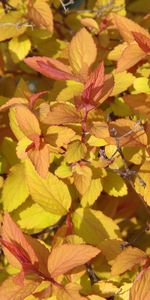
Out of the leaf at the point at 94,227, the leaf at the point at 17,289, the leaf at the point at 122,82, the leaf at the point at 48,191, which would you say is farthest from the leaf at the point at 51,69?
the leaf at the point at 17,289

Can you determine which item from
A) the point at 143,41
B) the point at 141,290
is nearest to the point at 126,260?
the point at 141,290

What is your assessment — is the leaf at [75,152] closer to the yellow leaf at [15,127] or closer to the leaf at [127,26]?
the yellow leaf at [15,127]

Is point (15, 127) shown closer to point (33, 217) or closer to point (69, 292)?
point (33, 217)

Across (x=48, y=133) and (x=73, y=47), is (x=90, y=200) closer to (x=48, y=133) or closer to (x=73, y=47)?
(x=48, y=133)

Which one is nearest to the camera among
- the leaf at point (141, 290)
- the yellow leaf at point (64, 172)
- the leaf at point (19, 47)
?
the leaf at point (141, 290)

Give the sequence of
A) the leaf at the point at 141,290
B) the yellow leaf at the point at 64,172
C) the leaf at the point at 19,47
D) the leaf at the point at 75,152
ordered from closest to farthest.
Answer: the leaf at the point at 141,290
the leaf at the point at 75,152
the yellow leaf at the point at 64,172
the leaf at the point at 19,47

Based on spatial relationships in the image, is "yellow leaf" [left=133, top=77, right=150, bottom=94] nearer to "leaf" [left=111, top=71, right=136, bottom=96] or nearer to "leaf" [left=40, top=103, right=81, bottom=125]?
"leaf" [left=111, top=71, right=136, bottom=96]

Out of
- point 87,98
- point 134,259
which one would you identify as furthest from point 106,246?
point 87,98
